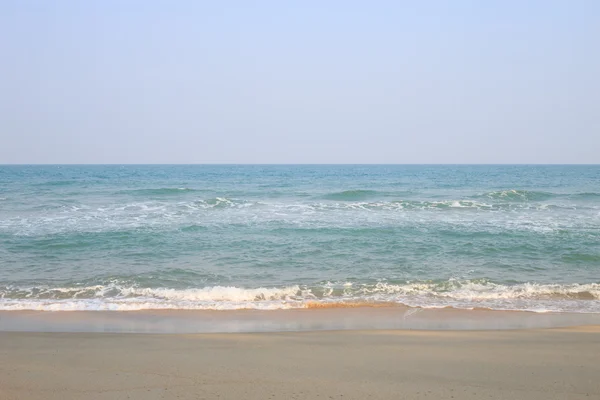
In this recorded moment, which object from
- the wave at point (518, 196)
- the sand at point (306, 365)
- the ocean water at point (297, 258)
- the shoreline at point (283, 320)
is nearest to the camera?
the sand at point (306, 365)

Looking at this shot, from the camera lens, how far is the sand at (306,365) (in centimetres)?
457

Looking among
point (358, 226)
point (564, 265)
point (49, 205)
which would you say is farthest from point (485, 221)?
point (49, 205)

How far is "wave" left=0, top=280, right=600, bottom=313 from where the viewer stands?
8.21m

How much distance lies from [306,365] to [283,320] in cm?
215

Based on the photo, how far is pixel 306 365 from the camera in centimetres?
526

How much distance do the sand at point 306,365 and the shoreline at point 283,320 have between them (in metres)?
0.37

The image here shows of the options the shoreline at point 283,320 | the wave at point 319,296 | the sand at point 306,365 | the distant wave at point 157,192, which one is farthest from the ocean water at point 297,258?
the distant wave at point 157,192

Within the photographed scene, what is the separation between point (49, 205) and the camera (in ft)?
78.5

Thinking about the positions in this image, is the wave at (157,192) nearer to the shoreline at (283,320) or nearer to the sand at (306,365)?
the shoreline at (283,320)

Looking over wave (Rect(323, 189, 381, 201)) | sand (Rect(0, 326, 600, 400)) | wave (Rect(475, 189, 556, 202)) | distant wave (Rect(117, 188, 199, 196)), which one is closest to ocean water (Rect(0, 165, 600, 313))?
sand (Rect(0, 326, 600, 400))

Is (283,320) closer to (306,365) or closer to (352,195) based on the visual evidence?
(306,365)

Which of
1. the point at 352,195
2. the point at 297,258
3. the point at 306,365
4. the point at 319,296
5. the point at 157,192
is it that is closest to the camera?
the point at 306,365

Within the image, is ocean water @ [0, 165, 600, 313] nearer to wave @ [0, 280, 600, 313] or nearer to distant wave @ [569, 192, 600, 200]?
wave @ [0, 280, 600, 313]

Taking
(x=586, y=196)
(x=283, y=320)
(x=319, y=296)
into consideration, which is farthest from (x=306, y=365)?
(x=586, y=196)
